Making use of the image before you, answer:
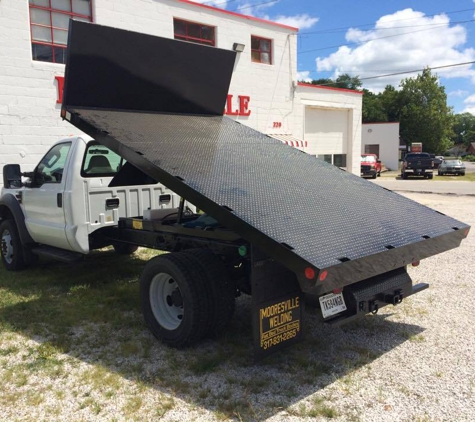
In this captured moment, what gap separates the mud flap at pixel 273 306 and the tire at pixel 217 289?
0.64m

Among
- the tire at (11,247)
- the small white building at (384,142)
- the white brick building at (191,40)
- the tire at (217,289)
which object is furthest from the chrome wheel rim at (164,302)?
the small white building at (384,142)

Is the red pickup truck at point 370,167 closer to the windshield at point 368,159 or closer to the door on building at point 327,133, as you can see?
the windshield at point 368,159

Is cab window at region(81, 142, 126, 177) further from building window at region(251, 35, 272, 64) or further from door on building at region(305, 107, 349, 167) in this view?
door on building at region(305, 107, 349, 167)

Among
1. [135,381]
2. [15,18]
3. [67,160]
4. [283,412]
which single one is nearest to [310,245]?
[283,412]

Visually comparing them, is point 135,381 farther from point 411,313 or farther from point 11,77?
point 11,77

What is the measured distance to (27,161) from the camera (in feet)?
39.2

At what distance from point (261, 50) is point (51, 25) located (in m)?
7.99

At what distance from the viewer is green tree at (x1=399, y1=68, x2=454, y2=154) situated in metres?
62.5

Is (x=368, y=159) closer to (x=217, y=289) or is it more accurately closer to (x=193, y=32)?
(x=193, y=32)

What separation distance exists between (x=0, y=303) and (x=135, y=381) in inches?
110

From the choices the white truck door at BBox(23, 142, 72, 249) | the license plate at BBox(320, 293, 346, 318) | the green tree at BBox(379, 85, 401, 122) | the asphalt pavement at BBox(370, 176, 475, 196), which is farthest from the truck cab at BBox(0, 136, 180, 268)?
the green tree at BBox(379, 85, 401, 122)

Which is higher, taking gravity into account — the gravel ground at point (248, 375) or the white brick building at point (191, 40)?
the white brick building at point (191, 40)

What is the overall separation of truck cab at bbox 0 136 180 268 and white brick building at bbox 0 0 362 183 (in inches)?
224

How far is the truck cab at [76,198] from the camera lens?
19.4ft
